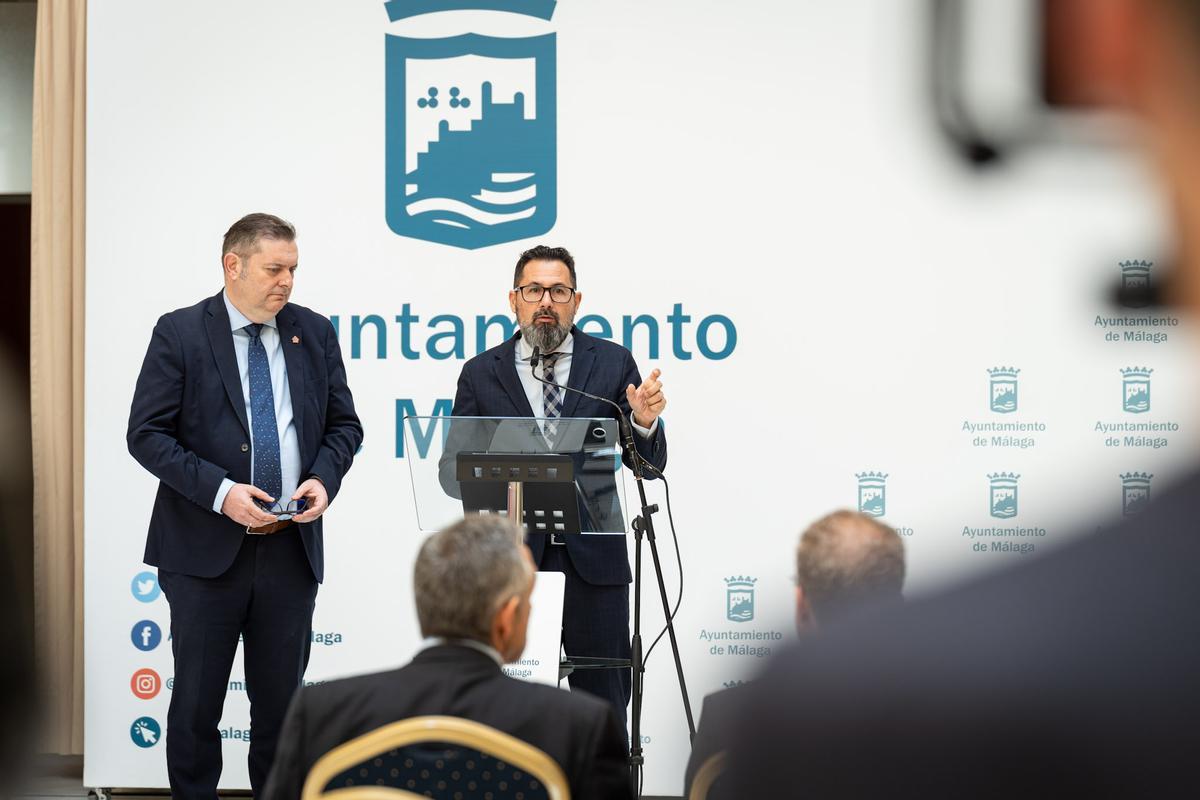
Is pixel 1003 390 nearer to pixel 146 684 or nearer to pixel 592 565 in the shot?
pixel 592 565

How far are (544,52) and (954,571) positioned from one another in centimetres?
540

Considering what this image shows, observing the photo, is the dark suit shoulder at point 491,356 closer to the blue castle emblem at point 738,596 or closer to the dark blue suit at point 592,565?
the dark blue suit at point 592,565

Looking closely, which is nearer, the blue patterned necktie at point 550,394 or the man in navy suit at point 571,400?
the man in navy suit at point 571,400

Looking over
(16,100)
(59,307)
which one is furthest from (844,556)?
(16,100)

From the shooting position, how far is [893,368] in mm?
5371

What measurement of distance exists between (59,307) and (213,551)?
1.83 meters

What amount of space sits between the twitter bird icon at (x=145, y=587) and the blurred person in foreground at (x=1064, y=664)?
557 centimetres

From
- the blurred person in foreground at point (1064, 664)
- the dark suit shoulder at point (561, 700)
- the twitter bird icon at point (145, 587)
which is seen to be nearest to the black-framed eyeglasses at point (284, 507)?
the twitter bird icon at point (145, 587)

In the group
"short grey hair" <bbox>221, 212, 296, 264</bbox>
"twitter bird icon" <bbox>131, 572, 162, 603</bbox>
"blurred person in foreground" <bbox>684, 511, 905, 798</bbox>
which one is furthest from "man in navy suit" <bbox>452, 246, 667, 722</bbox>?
"twitter bird icon" <bbox>131, 572, 162, 603</bbox>

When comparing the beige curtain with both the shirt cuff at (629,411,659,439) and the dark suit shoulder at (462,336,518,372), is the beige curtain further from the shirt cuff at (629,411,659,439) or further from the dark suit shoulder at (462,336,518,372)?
the shirt cuff at (629,411,659,439)

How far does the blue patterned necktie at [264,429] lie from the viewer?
177 inches

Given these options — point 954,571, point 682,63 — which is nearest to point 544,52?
point 682,63

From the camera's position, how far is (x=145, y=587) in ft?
18.1

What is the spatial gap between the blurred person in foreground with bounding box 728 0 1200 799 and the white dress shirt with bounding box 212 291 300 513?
14.2 ft
